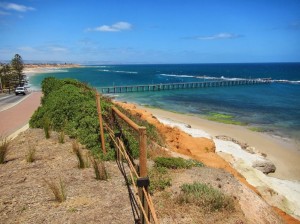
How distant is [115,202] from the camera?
561 centimetres

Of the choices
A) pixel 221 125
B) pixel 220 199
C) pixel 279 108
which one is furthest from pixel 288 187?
pixel 279 108

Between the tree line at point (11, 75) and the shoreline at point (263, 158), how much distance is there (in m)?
32.6

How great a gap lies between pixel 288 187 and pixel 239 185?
7424 millimetres

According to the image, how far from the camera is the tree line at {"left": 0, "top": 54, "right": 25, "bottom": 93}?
44.9 m

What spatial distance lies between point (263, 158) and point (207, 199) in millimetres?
12100

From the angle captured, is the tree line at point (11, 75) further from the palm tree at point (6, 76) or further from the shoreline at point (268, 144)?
the shoreline at point (268, 144)

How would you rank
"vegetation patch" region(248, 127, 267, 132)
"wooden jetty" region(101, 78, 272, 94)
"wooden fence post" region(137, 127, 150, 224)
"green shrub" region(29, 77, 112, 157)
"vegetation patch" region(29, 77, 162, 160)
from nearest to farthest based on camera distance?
"wooden fence post" region(137, 127, 150, 224)
"vegetation patch" region(29, 77, 162, 160)
"green shrub" region(29, 77, 112, 157)
"vegetation patch" region(248, 127, 267, 132)
"wooden jetty" region(101, 78, 272, 94)

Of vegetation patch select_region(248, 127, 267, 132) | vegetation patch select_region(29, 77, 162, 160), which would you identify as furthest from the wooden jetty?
vegetation patch select_region(29, 77, 162, 160)

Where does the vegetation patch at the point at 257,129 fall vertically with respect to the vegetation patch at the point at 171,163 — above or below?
below

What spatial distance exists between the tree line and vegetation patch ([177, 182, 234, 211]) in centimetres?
4246

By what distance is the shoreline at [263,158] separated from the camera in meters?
11.0

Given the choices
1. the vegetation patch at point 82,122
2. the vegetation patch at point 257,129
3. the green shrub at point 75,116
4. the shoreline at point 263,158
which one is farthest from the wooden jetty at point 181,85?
the vegetation patch at point 82,122

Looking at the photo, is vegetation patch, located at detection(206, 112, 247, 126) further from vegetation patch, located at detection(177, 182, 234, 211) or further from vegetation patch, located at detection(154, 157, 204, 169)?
vegetation patch, located at detection(177, 182, 234, 211)

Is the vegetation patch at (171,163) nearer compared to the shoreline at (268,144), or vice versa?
the vegetation patch at (171,163)
